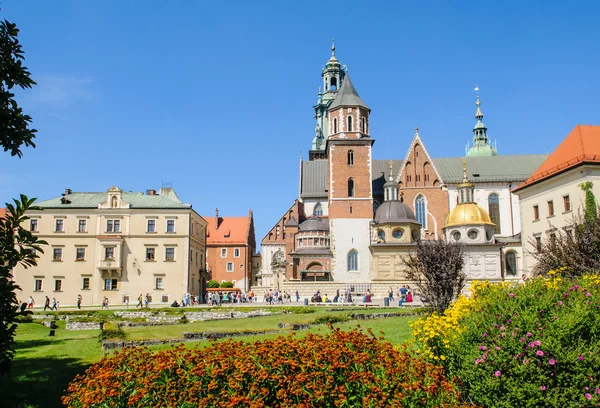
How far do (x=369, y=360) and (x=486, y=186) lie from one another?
60421 mm

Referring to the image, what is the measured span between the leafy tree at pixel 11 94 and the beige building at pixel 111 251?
1608 inches

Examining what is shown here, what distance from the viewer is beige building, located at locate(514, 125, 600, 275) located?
36931 millimetres

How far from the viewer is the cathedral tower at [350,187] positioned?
54438 mm

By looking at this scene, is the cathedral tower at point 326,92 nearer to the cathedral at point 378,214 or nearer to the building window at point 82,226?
the cathedral at point 378,214

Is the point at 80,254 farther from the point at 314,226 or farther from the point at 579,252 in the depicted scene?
the point at 579,252

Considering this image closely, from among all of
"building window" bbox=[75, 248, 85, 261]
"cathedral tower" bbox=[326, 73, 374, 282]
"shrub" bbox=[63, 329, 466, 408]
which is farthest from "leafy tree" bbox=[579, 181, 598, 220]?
"building window" bbox=[75, 248, 85, 261]

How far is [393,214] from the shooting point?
2131 inches

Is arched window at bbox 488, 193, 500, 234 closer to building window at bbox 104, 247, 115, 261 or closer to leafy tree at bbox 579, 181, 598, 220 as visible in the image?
leafy tree at bbox 579, 181, 598, 220

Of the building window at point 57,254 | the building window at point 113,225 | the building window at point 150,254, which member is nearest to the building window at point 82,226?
the building window at point 113,225

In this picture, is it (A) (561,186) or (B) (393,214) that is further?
(B) (393,214)

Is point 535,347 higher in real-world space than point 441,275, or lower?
lower

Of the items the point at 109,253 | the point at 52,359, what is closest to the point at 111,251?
the point at 109,253

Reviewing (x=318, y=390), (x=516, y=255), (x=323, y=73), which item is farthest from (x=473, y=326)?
(x=323, y=73)

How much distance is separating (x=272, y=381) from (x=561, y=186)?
1514 inches
